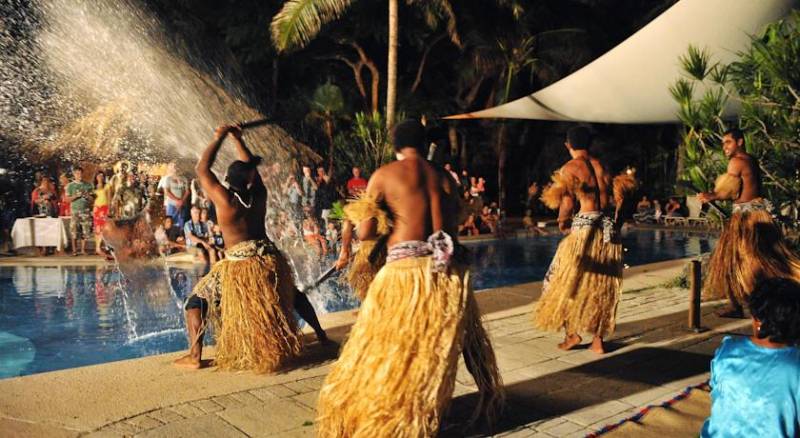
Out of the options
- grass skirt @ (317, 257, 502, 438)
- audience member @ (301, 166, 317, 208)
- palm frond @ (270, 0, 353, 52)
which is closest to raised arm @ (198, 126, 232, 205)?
grass skirt @ (317, 257, 502, 438)

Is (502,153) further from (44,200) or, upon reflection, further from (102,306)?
(102,306)

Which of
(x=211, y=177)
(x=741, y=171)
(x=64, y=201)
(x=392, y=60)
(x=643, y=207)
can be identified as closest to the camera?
(x=211, y=177)

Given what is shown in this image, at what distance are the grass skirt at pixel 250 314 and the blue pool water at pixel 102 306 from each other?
6.15 feet

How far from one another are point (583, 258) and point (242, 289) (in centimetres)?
259

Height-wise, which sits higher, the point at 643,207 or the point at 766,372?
the point at 643,207

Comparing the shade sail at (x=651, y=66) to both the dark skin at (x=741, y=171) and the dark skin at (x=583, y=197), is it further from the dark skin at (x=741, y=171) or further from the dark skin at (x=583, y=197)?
the dark skin at (x=583, y=197)

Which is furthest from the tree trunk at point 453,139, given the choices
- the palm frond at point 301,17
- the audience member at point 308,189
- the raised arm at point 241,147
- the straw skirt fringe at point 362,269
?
the raised arm at point 241,147

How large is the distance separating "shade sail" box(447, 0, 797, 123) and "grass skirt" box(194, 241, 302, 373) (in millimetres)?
7120

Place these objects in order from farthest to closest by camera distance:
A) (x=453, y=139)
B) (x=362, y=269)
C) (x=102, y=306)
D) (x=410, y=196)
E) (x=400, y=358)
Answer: (x=453, y=139) → (x=102, y=306) → (x=362, y=269) → (x=410, y=196) → (x=400, y=358)

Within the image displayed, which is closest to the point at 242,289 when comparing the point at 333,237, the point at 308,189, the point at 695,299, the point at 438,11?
the point at 695,299

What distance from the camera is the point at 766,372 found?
2.63m

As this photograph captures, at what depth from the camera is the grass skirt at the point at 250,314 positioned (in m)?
4.63

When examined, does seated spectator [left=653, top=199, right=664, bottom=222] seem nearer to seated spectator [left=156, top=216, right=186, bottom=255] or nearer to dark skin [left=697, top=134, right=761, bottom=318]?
seated spectator [left=156, top=216, right=186, bottom=255]

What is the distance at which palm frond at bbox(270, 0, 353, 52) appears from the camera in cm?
1231
